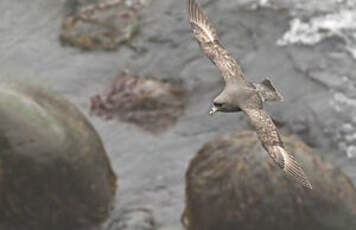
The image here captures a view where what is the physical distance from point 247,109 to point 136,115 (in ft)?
19.9

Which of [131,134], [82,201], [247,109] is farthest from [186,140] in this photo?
[247,109]

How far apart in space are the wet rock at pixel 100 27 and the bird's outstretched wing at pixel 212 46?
6.08 m

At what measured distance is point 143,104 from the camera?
520 inches

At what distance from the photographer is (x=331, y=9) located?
14445mm

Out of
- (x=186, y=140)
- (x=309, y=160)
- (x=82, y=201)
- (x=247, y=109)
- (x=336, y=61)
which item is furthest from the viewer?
(x=336, y=61)

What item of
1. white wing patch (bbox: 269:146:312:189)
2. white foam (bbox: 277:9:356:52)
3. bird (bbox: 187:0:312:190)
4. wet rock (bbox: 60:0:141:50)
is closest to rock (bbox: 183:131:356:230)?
bird (bbox: 187:0:312:190)

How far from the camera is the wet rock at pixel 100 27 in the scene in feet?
48.1

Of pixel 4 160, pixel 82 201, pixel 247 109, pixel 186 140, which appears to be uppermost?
pixel 247 109

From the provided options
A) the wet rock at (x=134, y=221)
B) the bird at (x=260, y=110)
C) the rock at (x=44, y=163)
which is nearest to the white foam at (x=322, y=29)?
the wet rock at (x=134, y=221)

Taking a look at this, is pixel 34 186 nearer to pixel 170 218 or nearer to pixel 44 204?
pixel 44 204

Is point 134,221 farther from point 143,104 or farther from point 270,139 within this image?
point 270,139

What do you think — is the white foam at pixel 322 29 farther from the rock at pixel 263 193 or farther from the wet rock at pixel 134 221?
the rock at pixel 263 193

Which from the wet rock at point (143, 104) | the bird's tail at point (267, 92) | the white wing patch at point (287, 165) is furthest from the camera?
the wet rock at point (143, 104)

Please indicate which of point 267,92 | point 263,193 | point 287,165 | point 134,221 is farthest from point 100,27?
point 287,165
